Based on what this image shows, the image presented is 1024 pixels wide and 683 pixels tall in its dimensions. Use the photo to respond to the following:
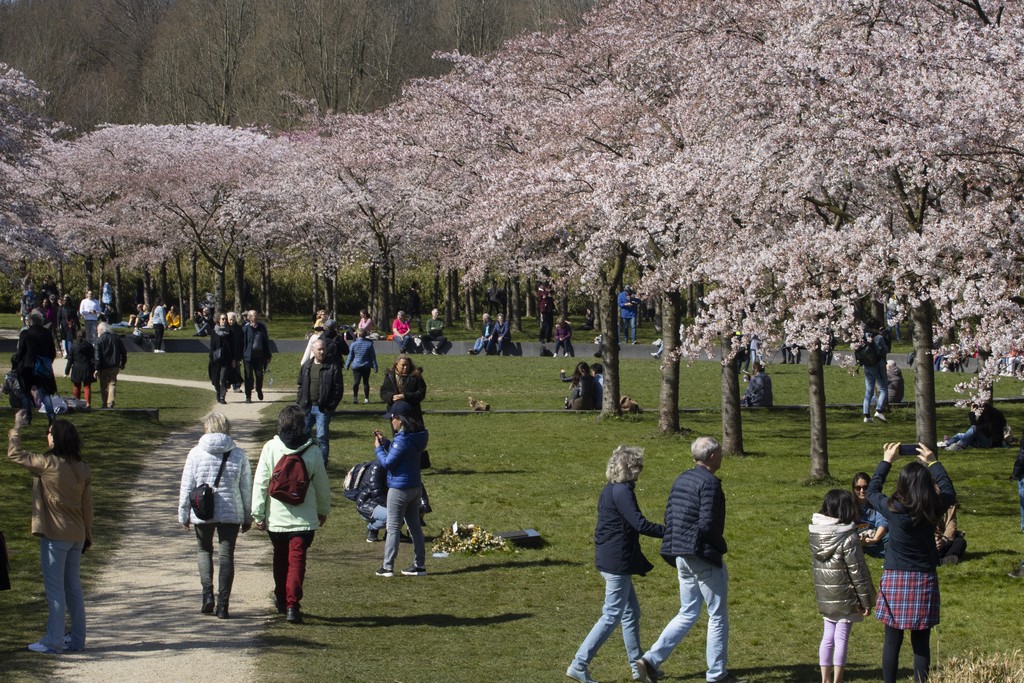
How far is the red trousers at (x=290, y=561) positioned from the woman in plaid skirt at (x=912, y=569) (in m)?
4.13

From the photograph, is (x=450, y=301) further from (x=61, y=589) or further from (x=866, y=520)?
(x=61, y=589)

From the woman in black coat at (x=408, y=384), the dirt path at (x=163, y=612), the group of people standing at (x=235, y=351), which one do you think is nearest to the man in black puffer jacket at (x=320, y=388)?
the woman in black coat at (x=408, y=384)

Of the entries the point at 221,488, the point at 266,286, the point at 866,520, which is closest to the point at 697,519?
the point at 221,488

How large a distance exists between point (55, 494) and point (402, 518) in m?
3.50

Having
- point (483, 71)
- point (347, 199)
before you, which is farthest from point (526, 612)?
point (347, 199)

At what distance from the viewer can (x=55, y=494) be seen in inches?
343

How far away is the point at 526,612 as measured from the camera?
34.7ft

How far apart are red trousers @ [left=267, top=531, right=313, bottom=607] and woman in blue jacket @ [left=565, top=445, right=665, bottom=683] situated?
2297mm

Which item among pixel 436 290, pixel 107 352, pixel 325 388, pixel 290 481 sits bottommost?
pixel 290 481

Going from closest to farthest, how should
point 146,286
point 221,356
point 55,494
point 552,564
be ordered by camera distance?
point 55,494 → point 552,564 → point 221,356 → point 146,286

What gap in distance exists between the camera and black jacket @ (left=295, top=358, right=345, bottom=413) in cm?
1548

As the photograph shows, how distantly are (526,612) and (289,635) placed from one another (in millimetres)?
2060

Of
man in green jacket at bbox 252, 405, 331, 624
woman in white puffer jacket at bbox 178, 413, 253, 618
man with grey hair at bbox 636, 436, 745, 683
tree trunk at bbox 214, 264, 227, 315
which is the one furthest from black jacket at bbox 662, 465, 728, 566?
tree trunk at bbox 214, 264, 227, 315

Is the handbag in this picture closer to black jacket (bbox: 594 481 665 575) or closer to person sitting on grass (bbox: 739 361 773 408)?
black jacket (bbox: 594 481 665 575)
